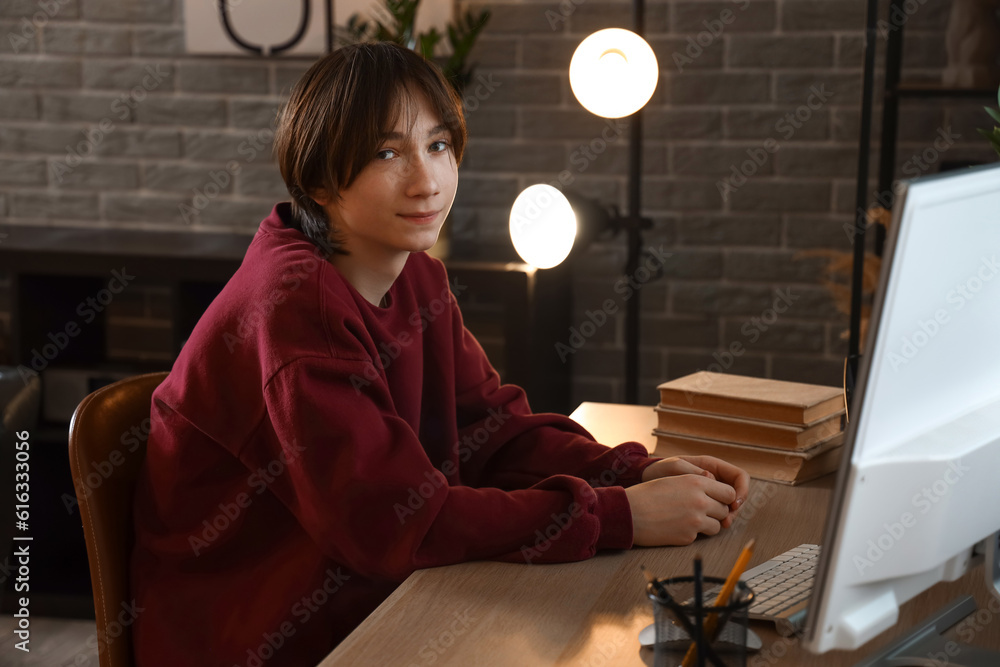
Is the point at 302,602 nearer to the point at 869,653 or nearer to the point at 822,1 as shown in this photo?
the point at 869,653

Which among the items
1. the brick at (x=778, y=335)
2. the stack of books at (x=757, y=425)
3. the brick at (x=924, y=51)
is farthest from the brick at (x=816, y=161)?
the stack of books at (x=757, y=425)

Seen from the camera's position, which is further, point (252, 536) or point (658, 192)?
point (658, 192)

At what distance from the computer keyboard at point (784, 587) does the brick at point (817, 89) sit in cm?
158

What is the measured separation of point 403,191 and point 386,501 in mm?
338

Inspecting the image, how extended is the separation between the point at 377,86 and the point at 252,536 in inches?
19.6

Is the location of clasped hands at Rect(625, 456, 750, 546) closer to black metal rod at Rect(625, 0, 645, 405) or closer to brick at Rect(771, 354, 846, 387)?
black metal rod at Rect(625, 0, 645, 405)

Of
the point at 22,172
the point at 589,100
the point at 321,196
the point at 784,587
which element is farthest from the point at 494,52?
the point at 784,587

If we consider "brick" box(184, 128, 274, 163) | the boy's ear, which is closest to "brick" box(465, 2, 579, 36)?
"brick" box(184, 128, 274, 163)

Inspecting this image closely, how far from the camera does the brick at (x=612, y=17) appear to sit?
2383 millimetres

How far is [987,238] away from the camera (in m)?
0.68

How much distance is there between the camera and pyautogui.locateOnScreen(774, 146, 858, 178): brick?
2.35 metres

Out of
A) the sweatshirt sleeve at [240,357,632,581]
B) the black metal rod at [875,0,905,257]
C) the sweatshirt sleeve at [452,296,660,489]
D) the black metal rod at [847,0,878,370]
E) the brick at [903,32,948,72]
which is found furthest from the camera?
the brick at [903,32,948,72]

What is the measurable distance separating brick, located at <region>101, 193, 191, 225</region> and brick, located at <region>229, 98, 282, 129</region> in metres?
0.26

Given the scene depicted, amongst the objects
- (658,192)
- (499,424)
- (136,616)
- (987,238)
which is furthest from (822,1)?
(136,616)
